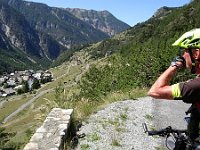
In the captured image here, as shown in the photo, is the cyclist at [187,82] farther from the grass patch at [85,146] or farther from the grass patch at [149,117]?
the grass patch at [149,117]

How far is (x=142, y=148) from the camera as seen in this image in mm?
11031

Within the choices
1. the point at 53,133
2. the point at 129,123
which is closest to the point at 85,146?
the point at 53,133

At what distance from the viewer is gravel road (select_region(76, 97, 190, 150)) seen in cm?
1135

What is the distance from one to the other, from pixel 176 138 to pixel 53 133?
7015 mm

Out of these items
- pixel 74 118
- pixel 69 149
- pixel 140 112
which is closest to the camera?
pixel 69 149

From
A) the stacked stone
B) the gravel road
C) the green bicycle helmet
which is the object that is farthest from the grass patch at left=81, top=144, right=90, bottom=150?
the green bicycle helmet

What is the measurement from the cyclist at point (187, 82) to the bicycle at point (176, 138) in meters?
0.08

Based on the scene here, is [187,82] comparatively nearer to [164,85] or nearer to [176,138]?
[164,85]

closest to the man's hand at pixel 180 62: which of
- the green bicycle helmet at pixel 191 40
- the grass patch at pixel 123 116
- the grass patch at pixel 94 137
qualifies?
the green bicycle helmet at pixel 191 40

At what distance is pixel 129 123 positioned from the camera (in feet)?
45.6

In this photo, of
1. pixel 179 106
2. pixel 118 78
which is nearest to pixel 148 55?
pixel 118 78

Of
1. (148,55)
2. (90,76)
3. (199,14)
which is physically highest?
(199,14)

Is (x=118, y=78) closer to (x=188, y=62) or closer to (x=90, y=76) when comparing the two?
(x=90, y=76)

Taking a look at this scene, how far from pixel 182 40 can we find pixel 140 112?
11980 mm
